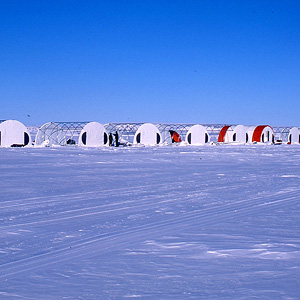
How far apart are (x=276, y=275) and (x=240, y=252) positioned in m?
0.76

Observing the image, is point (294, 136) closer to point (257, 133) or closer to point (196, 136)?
point (257, 133)

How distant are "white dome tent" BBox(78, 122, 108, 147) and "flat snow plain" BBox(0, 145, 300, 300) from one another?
36064 mm

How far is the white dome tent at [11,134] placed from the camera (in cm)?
4103

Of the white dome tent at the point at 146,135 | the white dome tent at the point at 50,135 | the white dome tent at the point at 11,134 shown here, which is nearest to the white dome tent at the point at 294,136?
the white dome tent at the point at 146,135

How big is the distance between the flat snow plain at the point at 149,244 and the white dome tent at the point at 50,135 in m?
39.0

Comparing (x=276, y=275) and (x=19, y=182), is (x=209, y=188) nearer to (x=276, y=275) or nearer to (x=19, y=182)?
(x=19, y=182)

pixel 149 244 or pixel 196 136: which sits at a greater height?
pixel 196 136

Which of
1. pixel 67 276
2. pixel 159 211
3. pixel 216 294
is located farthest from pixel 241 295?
pixel 159 211

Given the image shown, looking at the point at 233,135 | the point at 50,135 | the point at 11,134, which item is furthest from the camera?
the point at 233,135

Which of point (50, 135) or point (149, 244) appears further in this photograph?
point (50, 135)

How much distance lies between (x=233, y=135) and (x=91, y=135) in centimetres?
2612

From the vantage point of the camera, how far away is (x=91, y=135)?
4528 centimetres

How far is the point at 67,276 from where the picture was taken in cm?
357

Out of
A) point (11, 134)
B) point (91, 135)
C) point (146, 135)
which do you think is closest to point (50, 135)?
point (91, 135)
